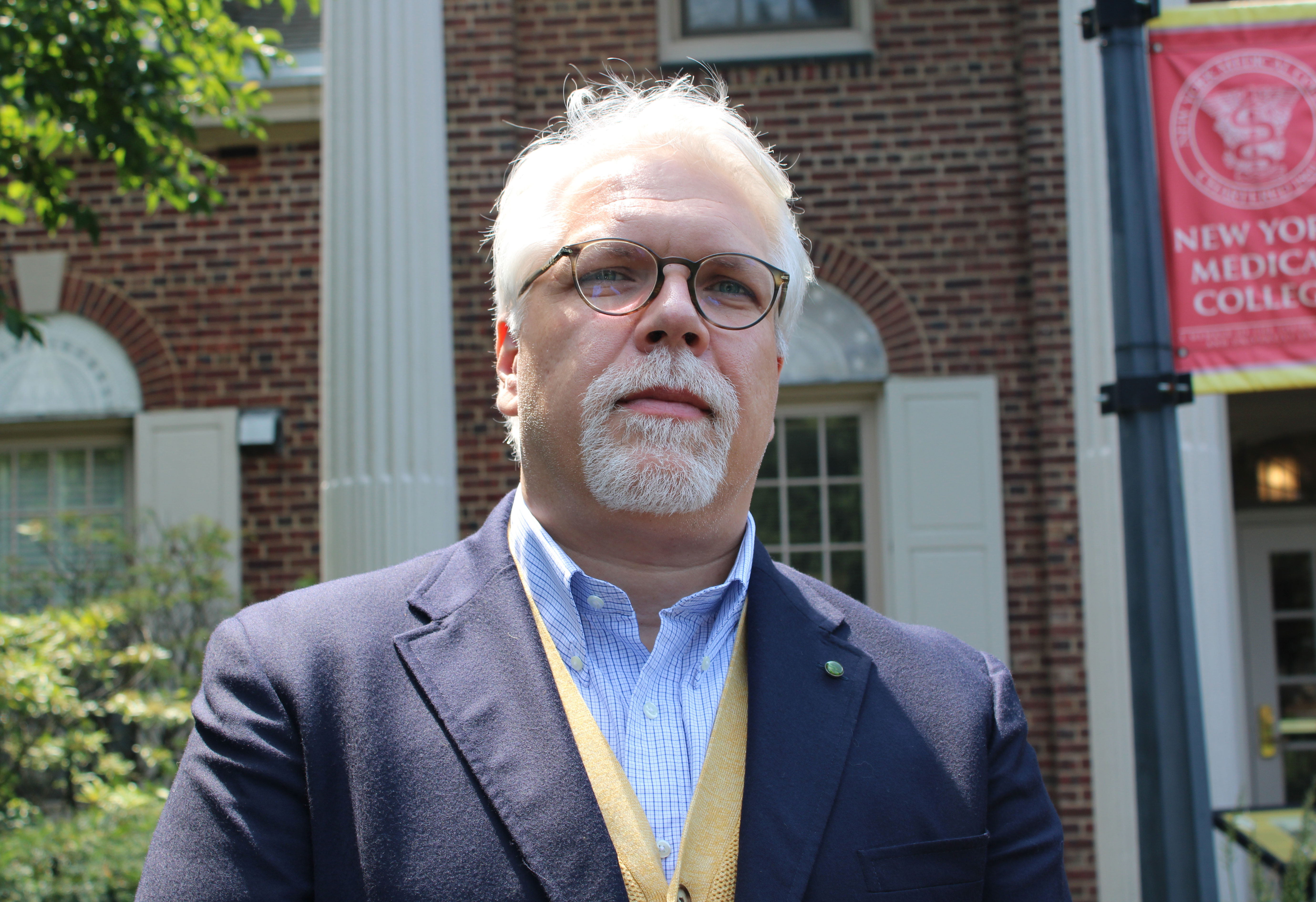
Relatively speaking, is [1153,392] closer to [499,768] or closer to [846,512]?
[499,768]

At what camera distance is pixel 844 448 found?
6.00m

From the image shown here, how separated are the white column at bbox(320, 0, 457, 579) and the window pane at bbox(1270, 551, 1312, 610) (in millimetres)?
5396

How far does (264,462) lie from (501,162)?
218cm

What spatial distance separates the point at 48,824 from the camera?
4.34m

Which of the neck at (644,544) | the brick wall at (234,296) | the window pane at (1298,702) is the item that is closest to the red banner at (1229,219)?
the neck at (644,544)

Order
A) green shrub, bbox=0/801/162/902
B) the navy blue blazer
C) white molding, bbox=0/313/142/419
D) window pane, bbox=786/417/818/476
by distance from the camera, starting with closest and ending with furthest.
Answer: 1. the navy blue blazer
2. green shrub, bbox=0/801/162/902
3. window pane, bbox=786/417/818/476
4. white molding, bbox=0/313/142/419

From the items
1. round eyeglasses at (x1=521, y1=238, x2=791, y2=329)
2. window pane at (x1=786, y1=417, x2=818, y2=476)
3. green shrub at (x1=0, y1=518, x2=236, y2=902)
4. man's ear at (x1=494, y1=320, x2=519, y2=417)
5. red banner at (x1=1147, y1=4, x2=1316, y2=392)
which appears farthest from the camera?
window pane at (x1=786, y1=417, x2=818, y2=476)

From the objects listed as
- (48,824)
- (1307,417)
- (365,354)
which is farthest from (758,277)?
(1307,417)

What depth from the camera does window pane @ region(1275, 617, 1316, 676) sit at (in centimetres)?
688

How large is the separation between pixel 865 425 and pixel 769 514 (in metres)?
0.74

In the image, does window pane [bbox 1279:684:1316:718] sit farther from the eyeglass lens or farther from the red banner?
the eyeglass lens

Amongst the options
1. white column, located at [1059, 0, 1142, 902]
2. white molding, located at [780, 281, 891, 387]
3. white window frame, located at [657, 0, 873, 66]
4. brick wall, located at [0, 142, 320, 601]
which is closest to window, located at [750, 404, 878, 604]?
white molding, located at [780, 281, 891, 387]

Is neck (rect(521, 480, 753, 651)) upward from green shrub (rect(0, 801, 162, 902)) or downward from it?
upward

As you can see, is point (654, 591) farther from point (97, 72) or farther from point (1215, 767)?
point (1215, 767)
